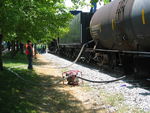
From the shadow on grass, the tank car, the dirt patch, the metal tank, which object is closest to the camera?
the shadow on grass

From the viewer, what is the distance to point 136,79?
11289 millimetres

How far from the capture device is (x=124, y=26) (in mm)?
10992

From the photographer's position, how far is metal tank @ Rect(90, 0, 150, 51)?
9258 mm

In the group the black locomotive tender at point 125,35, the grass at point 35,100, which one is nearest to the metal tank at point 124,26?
the black locomotive tender at point 125,35

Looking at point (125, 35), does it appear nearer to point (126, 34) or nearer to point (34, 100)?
point (126, 34)

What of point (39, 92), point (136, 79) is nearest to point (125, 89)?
point (136, 79)

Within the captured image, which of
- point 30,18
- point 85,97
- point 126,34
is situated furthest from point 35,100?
point 126,34

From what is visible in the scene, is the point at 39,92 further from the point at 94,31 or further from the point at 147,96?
the point at 94,31

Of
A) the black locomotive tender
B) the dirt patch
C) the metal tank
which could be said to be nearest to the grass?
the dirt patch

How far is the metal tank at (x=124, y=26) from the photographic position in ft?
30.4

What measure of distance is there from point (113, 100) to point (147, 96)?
1.11 m

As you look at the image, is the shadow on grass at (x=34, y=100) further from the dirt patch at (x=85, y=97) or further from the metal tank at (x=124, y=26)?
the metal tank at (x=124, y=26)

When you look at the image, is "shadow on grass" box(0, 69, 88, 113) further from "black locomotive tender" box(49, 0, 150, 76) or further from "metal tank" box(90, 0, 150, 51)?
"metal tank" box(90, 0, 150, 51)

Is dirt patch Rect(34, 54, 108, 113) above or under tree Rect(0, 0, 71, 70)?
under
